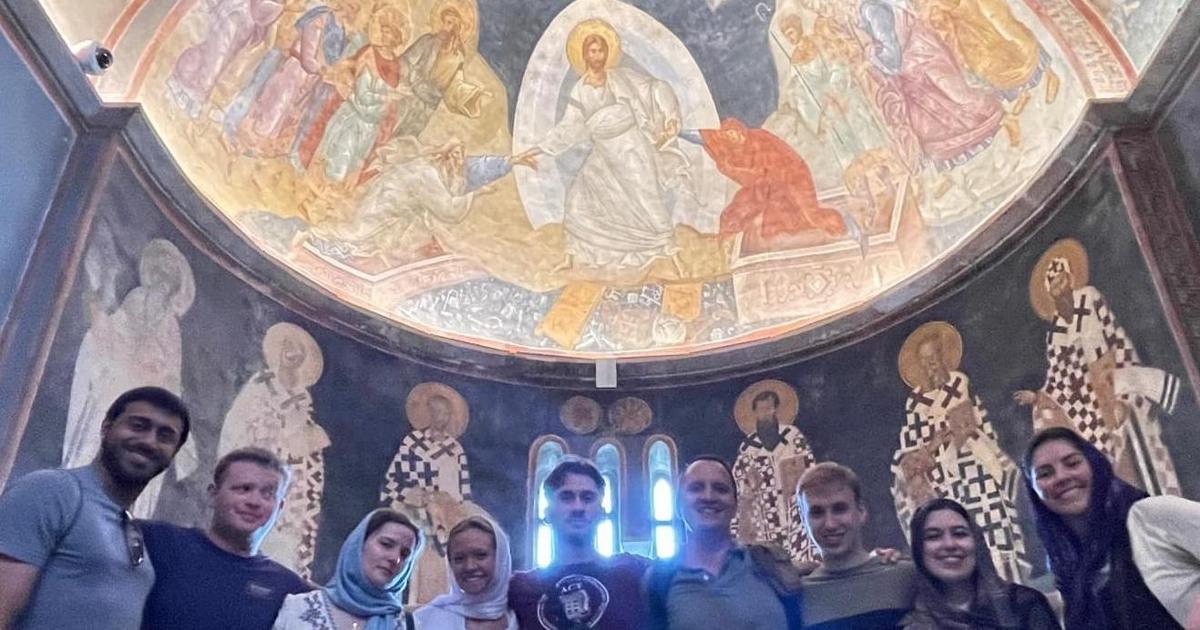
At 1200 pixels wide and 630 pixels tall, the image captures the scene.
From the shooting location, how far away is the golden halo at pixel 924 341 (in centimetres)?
1198

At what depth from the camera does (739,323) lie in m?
14.7

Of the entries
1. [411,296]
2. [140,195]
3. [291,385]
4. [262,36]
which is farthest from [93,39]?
[411,296]

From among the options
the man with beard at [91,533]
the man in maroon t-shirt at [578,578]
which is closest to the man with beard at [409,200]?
the man in maroon t-shirt at [578,578]

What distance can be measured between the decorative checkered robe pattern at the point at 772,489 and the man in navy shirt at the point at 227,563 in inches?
356

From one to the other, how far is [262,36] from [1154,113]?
10196 millimetres

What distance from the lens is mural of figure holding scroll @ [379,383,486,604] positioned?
1223cm

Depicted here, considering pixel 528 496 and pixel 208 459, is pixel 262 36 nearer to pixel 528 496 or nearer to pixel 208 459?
A: pixel 208 459

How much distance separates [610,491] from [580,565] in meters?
8.76

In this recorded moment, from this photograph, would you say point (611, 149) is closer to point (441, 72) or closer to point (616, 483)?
point (441, 72)

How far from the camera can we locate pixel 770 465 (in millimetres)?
13070

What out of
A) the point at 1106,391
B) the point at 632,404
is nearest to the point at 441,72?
the point at 632,404

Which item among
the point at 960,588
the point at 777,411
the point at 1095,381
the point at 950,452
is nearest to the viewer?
the point at 960,588

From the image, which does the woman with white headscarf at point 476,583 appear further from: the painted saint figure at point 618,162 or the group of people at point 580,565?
the painted saint figure at point 618,162

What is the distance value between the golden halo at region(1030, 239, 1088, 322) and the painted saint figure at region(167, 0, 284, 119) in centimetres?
968
